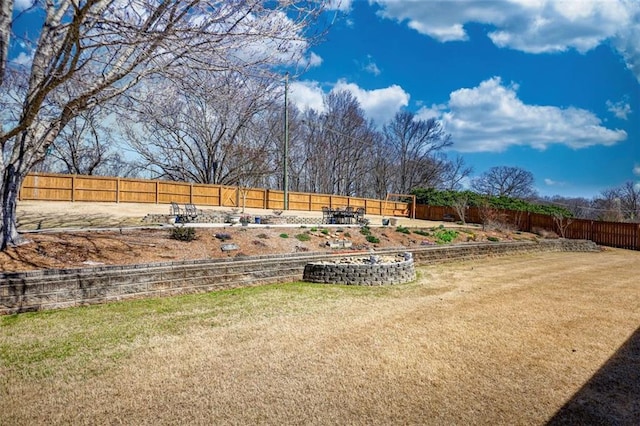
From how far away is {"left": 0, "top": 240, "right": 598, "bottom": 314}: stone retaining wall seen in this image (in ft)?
16.9

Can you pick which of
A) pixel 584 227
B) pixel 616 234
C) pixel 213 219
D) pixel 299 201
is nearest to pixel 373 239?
pixel 213 219

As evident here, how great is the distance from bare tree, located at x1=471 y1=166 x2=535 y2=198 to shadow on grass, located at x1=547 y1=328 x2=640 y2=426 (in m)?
47.7

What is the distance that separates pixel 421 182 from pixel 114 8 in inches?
1649

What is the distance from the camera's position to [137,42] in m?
4.38

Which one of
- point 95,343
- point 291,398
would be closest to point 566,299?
point 291,398

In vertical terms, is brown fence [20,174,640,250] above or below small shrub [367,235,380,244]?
above

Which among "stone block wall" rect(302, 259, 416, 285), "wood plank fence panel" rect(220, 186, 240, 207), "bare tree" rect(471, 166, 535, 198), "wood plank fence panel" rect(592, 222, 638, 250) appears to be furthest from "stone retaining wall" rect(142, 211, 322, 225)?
"bare tree" rect(471, 166, 535, 198)

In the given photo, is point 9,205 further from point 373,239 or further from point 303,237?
point 373,239

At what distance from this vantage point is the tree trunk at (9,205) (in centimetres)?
631

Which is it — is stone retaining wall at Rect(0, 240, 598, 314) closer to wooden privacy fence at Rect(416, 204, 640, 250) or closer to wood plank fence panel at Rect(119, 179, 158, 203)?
wood plank fence panel at Rect(119, 179, 158, 203)

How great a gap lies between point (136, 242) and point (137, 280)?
1960mm

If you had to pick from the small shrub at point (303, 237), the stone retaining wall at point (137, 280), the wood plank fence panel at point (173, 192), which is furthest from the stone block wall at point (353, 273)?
the wood plank fence panel at point (173, 192)

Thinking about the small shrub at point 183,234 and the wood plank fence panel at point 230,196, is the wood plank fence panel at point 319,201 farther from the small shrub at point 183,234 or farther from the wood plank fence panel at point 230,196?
the small shrub at point 183,234

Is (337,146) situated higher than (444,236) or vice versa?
(337,146)
